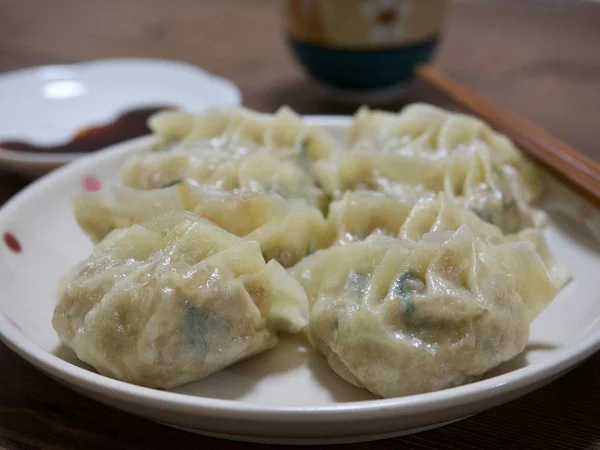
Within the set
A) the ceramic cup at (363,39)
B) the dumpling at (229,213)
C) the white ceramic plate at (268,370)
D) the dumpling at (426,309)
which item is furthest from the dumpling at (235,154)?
the ceramic cup at (363,39)

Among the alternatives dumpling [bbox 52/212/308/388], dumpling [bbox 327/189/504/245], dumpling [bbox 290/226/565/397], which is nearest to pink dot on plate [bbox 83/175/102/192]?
dumpling [bbox 52/212/308/388]

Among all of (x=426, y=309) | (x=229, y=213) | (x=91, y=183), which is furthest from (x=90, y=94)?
(x=426, y=309)

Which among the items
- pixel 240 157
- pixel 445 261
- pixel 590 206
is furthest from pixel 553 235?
pixel 240 157

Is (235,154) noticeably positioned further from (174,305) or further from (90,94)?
(90,94)

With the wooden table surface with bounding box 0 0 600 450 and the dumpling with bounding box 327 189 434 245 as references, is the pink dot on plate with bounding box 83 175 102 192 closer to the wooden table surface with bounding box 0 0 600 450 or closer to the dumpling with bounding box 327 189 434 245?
the wooden table surface with bounding box 0 0 600 450

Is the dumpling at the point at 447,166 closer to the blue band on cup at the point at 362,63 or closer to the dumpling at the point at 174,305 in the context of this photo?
the dumpling at the point at 174,305

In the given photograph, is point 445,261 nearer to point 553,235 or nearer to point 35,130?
point 553,235
